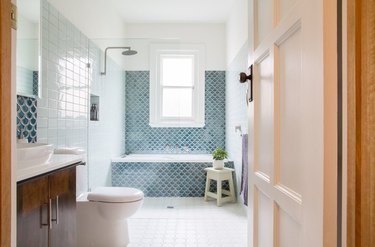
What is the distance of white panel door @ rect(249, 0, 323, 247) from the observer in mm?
593

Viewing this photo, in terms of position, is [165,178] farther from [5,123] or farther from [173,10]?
[5,123]

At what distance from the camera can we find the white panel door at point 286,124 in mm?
593

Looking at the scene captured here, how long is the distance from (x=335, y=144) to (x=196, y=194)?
3.50 meters

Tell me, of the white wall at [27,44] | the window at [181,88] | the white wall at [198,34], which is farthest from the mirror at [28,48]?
the white wall at [198,34]

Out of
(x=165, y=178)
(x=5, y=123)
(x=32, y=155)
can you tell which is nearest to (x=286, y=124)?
(x=5, y=123)

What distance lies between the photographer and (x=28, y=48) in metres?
1.85

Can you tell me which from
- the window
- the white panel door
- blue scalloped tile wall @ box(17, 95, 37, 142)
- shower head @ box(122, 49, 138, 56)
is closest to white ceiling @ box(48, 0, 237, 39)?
shower head @ box(122, 49, 138, 56)

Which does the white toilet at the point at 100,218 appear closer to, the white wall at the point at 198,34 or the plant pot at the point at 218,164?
the plant pot at the point at 218,164

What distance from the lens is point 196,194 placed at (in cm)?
391

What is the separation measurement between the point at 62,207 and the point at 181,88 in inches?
128

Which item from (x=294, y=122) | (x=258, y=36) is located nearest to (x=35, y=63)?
(x=258, y=36)

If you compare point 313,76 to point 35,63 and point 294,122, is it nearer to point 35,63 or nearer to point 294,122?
point 294,122

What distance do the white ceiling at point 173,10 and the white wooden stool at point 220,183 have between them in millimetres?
2274

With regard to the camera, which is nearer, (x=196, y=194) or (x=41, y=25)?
(x=41, y=25)
